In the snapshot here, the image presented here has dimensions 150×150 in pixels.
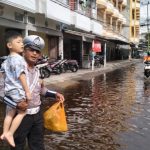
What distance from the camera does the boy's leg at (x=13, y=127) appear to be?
4.88 metres

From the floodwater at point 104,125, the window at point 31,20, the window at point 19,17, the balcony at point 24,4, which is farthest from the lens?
the window at point 31,20

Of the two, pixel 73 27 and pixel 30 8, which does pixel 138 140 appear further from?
pixel 73 27

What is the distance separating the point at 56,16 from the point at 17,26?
478 centimetres

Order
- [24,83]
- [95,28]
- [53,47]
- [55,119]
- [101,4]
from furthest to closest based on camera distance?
1. [101,4]
2. [95,28]
3. [53,47]
4. [55,119]
5. [24,83]

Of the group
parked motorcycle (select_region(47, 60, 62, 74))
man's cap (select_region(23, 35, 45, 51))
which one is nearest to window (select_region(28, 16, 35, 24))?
parked motorcycle (select_region(47, 60, 62, 74))

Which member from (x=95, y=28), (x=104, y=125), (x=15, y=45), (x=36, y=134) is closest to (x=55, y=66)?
(x=95, y=28)

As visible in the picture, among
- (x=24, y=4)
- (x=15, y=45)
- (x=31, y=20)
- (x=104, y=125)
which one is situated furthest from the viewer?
(x=31, y=20)

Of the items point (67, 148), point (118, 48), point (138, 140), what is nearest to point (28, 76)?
point (67, 148)

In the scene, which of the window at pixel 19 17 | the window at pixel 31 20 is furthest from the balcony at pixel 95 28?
the window at pixel 19 17

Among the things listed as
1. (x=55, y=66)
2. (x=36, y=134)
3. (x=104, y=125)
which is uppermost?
(x=36, y=134)

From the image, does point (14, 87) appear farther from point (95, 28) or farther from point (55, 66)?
point (95, 28)

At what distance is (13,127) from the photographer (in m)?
4.89

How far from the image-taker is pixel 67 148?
7309 millimetres

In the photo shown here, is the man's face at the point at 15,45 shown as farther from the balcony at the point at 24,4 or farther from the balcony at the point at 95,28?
the balcony at the point at 95,28
